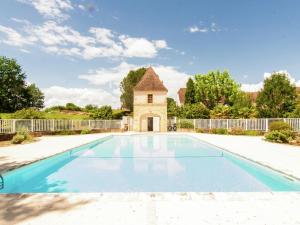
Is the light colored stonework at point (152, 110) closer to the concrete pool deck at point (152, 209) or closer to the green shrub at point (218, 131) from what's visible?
the green shrub at point (218, 131)

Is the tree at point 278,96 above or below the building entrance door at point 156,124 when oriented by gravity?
above

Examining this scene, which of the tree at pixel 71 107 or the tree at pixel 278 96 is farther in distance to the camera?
the tree at pixel 71 107

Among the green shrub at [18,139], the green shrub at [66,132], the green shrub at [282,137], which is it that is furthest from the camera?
the green shrub at [66,132]

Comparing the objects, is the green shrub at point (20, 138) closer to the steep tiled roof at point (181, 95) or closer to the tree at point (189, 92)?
the tree at point (189, 92)

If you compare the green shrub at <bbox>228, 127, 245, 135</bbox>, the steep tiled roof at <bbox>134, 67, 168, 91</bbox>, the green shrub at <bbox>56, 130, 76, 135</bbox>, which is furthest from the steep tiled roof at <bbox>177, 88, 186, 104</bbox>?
the green shrub at <bbox>56, 130, 76, 135</bbox>

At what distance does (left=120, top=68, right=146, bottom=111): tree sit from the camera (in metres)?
54.3

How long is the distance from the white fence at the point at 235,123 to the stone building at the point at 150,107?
8.48 ft

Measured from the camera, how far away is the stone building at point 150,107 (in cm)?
3544

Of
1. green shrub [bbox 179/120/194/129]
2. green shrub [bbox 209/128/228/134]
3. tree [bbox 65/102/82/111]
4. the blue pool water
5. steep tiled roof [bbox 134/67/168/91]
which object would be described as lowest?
the blue pool water

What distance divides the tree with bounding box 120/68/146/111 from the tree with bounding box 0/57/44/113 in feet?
62.2

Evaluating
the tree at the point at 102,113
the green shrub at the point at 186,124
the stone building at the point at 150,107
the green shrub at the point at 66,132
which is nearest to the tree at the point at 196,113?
the green shrub at the point at 186,124

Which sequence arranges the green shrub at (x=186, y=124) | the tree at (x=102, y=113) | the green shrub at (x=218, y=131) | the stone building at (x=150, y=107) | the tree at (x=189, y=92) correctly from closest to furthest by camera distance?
the green shrub at (x=218, y=131), the green shrub at (x=186, y=124), the tree at (x=102, y=113), the stone building at (x=150, y=107), the tree at (x=189, y=92)

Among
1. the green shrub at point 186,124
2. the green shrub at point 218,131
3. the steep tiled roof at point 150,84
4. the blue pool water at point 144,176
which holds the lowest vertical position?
the blue pool water at point 144,176

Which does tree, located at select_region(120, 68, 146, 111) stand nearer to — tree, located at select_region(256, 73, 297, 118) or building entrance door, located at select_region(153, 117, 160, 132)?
building entrance door, located at select_region(153, 117, 160, 132)
